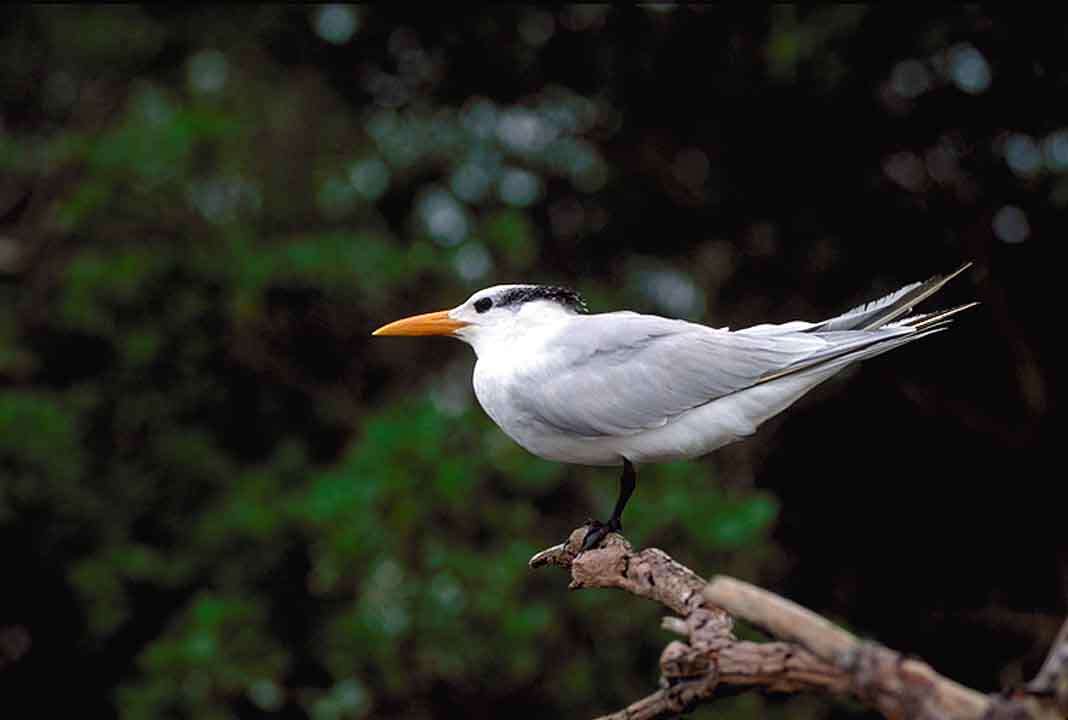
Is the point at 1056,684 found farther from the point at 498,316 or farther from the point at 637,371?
the point at 498,316

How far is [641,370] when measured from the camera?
11.8ft

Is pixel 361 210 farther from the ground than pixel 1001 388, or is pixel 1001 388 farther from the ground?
pixel 361 210

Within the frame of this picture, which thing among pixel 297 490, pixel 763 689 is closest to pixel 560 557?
pixel 763 689

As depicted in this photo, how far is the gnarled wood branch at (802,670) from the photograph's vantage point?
219 centimetres

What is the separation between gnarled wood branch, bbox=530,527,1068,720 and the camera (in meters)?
2.19

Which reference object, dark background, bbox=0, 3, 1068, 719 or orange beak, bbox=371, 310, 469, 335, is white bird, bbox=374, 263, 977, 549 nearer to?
orange beak, bbox=371, 310, 469, 335

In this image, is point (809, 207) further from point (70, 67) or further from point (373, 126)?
point (70, 67)

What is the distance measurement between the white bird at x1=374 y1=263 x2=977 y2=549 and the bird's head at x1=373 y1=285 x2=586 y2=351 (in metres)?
0.14

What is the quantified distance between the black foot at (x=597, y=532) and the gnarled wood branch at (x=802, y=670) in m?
0.72

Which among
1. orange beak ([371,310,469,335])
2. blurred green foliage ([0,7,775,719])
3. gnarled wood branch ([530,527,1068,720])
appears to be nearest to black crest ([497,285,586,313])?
orange beak ([371,310,469,335])

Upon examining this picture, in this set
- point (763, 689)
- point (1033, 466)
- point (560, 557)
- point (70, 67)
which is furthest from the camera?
point (70, 67)

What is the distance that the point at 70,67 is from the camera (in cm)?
895

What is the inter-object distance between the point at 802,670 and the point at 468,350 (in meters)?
5.30

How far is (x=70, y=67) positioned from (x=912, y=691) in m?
7.98
